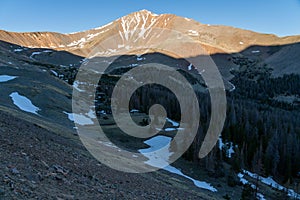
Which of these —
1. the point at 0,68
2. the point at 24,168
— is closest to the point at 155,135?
the point at 24,168

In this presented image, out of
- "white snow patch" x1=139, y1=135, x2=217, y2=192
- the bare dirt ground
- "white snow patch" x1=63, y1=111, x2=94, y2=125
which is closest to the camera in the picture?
the bare dirt ground

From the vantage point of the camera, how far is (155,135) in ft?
206

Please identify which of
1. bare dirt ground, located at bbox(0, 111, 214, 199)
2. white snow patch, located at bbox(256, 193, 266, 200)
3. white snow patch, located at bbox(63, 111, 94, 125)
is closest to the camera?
bare dirt ground, located at bbox(0, 111, 214, 199)

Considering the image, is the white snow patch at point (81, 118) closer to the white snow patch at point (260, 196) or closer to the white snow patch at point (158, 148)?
the white snow patch at point (158, 148)

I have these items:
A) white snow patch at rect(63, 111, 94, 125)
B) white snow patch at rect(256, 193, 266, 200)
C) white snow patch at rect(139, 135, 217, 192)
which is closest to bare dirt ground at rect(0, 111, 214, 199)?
white snow patch at rect(139, 135, 217, 192)

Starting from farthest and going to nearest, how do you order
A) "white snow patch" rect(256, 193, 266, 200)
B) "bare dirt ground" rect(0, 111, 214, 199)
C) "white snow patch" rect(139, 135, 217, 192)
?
"white snow patch" rect(139, 135, 217, 192) → "white snow patch" rect(256, 193, 266, 200) → "bare dirt ground" rect(0, 111, 214, 199)

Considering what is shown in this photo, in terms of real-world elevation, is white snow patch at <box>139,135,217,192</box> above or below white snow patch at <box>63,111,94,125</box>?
below

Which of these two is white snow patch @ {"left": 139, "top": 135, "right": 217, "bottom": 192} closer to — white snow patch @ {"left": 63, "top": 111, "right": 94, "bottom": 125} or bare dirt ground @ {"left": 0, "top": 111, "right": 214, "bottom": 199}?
white snow patch @ {"left": 63, "top": 111, "right": 94, "bottom": 125}

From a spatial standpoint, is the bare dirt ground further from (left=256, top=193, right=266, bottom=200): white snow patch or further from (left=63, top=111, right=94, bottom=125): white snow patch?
(left=63, top=111, right=94, bottom=125): white snow patch

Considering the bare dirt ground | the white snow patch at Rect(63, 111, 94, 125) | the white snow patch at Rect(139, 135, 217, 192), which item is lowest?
the white snow patch at Rect(139, 135, 217, 192)

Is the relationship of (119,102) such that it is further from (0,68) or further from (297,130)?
(297,130)

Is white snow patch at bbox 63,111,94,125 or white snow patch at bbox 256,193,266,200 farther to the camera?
white snow patch at bbox 63,111,94,125

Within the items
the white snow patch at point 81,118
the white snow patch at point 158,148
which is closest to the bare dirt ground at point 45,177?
the white snow patch at point 158,148

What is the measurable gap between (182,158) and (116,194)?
40.4 metres
